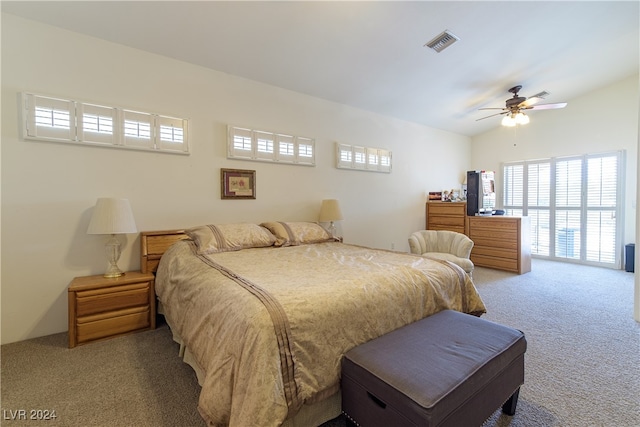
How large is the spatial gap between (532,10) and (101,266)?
200 inches

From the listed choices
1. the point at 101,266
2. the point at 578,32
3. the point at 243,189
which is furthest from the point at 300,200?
the point at 578,32

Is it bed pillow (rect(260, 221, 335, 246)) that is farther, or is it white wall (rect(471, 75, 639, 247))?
white wall (rect(471, 75, 639, 247))

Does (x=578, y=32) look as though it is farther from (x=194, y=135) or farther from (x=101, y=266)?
(x=101, y=266)

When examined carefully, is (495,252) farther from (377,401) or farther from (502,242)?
(377,401)

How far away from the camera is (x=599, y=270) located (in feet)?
15.3

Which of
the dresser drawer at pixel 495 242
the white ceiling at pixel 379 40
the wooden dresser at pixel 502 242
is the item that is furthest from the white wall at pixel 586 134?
the dresser drawer at pixel 495 242

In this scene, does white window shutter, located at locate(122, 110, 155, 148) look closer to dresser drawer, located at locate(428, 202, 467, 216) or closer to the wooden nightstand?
the wooden nightstand

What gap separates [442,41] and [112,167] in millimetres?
3784

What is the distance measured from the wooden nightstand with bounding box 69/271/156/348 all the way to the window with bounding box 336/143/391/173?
307 cm

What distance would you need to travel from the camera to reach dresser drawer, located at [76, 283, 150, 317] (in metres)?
2.28

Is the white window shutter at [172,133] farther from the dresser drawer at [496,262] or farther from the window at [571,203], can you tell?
the window at [571,203]

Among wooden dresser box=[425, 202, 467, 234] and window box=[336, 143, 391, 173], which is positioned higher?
window box=[336, 143, 391, 173]

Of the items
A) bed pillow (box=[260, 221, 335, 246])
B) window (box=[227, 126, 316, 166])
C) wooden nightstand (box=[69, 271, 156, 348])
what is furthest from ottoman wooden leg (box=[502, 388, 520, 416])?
window (box=[227, 126, 316, 166])

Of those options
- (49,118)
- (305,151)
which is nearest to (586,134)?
(305,151)
